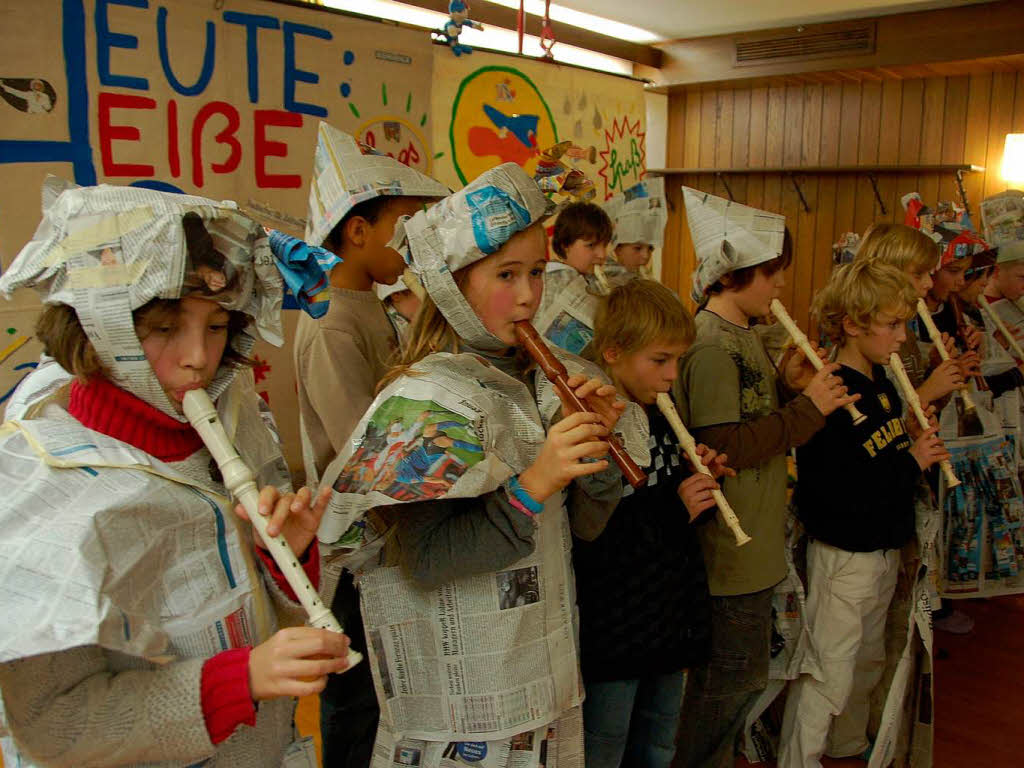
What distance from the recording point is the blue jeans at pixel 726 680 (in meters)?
1.91

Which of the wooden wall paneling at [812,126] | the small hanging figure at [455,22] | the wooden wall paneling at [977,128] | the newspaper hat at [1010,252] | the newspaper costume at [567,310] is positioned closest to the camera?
the newspaper costume at [567,310]

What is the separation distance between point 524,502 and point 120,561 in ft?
1.78

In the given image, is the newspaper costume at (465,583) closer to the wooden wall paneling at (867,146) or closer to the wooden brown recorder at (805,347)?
the wooden brown recorder at (805,347)

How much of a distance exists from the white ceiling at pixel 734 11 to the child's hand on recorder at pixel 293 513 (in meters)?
3.76

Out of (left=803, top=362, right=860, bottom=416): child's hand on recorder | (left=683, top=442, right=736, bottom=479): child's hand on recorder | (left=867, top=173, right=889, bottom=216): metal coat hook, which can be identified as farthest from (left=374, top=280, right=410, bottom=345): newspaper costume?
(left=867, top=173, right=889, bottom=216): metal coat hook

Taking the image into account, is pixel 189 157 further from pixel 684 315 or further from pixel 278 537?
pixel 278 537

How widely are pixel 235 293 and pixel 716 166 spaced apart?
540cm

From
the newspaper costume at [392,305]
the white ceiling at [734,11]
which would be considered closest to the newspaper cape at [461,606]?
the newspaper costume at [392,305]

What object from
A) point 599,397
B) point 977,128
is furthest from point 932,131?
point 599,397

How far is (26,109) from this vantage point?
1.99 m

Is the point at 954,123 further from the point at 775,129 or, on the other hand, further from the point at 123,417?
the point at 123,417

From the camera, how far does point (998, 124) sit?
4.79m

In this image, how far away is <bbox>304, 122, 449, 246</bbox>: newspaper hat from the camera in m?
1.81

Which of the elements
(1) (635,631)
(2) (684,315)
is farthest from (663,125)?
(1) (635,631)
